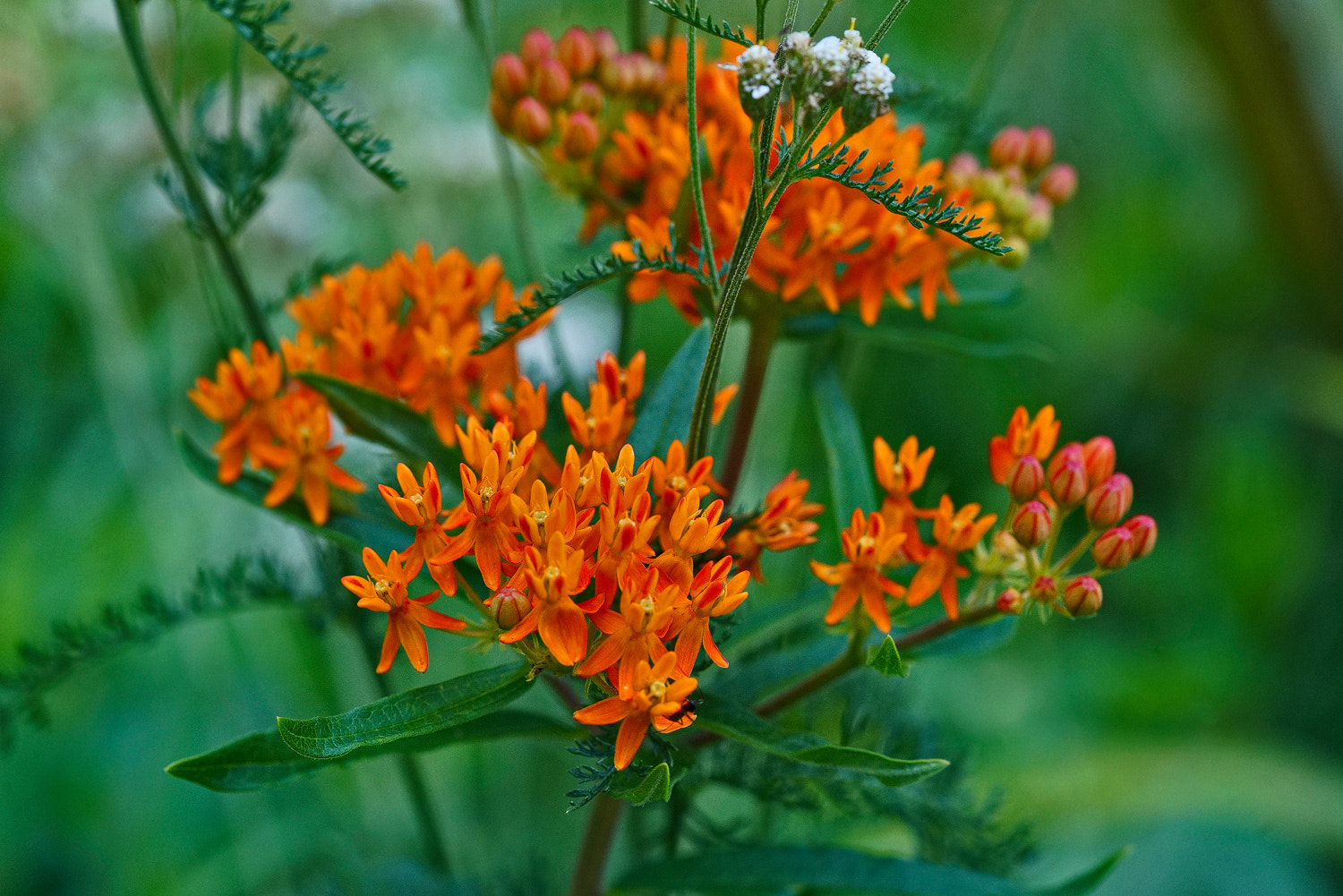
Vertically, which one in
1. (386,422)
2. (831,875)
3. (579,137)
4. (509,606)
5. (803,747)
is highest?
(579,137)

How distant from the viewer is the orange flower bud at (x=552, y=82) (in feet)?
2.26

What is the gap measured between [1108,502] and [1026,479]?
0.14 feet

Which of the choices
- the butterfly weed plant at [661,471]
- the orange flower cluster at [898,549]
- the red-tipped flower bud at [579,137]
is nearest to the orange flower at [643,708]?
the butterfly weed plant at [661,471]

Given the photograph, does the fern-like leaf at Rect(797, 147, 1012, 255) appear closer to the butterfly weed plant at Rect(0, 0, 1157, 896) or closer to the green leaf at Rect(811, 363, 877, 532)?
the butterfly weed plant at Rect(0, 0, 1157, 896)

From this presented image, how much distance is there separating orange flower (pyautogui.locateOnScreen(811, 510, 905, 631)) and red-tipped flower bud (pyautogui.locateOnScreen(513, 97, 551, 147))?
1.05ft

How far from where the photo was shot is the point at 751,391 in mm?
670

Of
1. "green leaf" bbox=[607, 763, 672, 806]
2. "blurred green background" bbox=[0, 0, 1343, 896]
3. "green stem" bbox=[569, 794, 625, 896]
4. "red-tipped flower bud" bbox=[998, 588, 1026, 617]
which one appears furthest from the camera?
"blurred green background" bbox=[0, 0, 1343, 896]

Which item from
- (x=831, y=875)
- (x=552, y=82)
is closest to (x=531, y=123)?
(x=552, y=82)

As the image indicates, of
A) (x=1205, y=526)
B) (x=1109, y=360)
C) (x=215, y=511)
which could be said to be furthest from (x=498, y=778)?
(x=1109, y=360)

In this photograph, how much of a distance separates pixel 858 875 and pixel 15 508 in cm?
163

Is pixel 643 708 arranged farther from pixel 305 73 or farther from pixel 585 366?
pixel 585 366

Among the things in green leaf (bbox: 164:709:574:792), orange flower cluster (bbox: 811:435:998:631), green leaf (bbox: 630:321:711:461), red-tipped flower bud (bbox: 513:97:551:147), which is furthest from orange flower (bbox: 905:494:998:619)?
red-tipped flower bud (bbox: 513:97:551:147)

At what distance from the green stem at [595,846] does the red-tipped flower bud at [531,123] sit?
0.41m

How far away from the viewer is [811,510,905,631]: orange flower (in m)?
0.54
